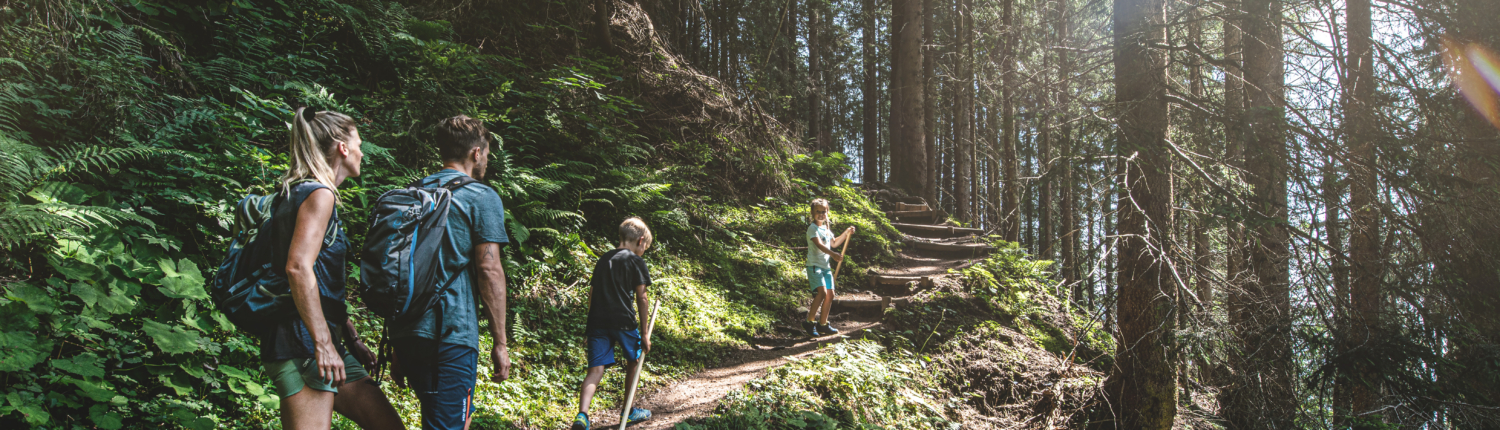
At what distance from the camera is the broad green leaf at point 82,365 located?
9.13 feet

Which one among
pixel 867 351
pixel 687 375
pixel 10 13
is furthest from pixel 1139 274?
pixel 10 13

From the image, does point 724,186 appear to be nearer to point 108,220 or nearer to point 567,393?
point 567,393

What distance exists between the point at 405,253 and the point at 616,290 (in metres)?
2.00

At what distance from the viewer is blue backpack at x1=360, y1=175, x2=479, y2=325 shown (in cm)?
213

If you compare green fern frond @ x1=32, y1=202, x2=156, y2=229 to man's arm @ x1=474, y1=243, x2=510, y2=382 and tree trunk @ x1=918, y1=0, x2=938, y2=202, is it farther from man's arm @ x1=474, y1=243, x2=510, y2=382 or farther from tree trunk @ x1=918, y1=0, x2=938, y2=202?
tree trunk @ x1=918, y1=0, x2=938, y2=202

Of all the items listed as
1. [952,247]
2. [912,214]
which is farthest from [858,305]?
[912,214]

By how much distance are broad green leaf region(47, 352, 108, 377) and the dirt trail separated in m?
2.70

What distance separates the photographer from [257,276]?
1.99m

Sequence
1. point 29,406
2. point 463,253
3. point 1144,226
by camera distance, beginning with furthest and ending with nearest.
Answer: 1. point 1144,226
2. point 29,406
3. point 463,253

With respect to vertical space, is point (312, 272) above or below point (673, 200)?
below

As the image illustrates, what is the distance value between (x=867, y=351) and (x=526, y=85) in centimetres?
577

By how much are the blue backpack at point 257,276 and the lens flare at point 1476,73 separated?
738 cm

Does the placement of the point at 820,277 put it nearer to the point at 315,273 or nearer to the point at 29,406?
the point at 315,273

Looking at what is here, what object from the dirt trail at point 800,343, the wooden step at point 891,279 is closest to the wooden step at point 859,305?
the dirt trail at point 800,343
